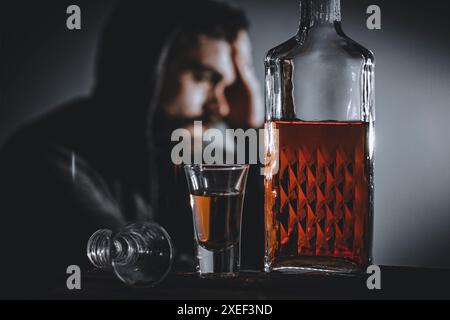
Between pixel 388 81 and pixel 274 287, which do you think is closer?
pixel 274 287

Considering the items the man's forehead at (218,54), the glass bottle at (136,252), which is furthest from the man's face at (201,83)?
the glass bottle at (136,252)

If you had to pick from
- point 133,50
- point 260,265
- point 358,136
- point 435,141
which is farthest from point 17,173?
point 435,141

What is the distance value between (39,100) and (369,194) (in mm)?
540

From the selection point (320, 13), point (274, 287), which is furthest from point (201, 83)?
point (274, 287)

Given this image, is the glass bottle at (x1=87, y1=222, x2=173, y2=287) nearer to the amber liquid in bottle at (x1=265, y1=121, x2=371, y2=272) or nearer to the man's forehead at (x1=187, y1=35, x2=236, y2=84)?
the amber liquid in bottle at (x1=265, y1=121, x2=371, y2=272)

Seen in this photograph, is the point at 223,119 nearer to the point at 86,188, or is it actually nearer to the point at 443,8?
the point at 86,188

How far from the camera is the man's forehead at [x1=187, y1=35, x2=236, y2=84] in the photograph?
112 centimetres

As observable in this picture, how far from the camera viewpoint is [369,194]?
1006mm

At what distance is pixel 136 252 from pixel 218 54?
13.5 inches

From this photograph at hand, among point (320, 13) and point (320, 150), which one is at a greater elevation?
point (320, 13)

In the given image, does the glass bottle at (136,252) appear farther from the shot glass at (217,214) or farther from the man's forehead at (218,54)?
the man's forehead at (218,54)

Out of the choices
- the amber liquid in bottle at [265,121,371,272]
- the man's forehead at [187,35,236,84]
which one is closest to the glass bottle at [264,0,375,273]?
the amber liquid in bottle at [265,121,371,272]

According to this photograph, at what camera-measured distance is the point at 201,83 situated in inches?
44.3

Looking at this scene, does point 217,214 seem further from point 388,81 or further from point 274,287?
point 388,81
